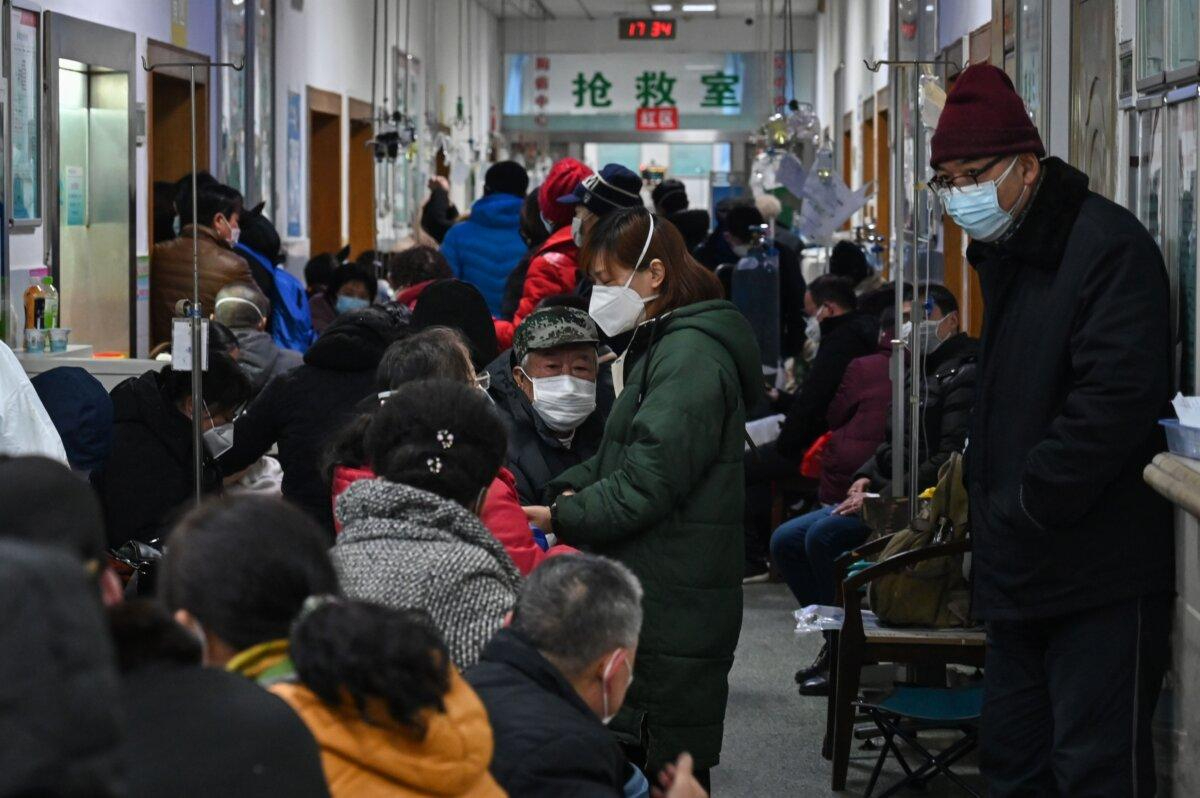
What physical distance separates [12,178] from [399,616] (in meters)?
4.93

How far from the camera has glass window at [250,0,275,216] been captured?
983cm

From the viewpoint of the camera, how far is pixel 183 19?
Answer: 27.6ft

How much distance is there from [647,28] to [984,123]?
1688 cm

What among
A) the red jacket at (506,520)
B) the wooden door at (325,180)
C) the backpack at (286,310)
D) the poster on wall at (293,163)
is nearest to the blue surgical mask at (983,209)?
the red jacket at (506,520)

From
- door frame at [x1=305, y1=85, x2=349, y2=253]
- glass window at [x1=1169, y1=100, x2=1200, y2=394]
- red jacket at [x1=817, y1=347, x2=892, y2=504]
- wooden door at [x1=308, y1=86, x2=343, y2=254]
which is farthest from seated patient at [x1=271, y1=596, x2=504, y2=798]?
wooden door at [x1=308, y1=86, x2=343, y2=254]

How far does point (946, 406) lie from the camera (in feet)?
16.9

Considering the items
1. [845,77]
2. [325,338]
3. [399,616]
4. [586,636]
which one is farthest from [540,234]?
[845,77]

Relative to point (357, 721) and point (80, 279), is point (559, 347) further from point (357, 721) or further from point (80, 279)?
point (80, 279)

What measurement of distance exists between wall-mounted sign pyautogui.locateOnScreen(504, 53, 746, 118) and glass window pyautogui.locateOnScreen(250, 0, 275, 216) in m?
10.2

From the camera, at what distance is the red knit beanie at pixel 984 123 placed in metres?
3.07

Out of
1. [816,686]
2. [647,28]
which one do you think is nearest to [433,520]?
[816,686]

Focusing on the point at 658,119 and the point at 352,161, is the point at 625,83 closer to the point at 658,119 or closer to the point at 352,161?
the point at 658,119

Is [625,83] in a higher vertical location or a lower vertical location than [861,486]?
higher

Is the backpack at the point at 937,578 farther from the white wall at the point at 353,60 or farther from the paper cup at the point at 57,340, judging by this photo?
the white wall at the point at 353,60
